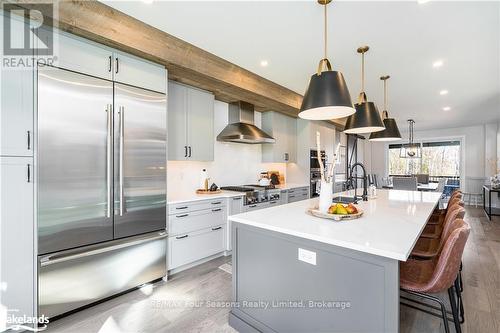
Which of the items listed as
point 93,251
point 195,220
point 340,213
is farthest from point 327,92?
point 93,251

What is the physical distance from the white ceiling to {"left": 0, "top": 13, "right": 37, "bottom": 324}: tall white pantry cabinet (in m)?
1.00

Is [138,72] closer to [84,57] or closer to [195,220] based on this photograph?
[84,57]

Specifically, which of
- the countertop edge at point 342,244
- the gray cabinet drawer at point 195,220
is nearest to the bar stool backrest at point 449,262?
the countertop edge at point 342,244

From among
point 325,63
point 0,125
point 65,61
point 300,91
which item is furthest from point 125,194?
point 300,91

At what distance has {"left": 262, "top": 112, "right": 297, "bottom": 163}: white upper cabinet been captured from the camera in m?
4.83

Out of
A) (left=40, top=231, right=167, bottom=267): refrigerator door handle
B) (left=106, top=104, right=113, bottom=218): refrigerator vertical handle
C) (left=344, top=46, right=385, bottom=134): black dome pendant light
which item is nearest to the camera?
(left=40, top=231, right=167, bottom=267): refrigerator door handle

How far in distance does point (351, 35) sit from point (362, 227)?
75.7 inches

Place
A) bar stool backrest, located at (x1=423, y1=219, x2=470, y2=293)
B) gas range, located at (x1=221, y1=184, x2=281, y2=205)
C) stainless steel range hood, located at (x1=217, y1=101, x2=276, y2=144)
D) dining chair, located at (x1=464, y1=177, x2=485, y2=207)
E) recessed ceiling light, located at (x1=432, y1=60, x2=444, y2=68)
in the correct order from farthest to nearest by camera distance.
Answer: dining chair, located at (x1=464, y1=177, x2=485, y2=207) < stainless steel range hood, located at (x1=217, y1=101, x2=276, y2=144) < gas range, located at (x1=221, y1=184, x2=281, y2=205) < recessed ceiling light, located at (x1=432, y1=60, x2=444, y2=68) < bar stool backrest, located at (x1=423, y1=219, x2=470, y2=293)

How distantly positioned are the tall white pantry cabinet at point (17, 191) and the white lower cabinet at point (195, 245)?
1256 mm

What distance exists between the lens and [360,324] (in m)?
1.33

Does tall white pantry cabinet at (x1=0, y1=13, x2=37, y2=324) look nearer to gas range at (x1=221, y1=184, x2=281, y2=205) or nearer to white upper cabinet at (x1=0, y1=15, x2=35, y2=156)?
white upper cabinet at (x1=0, y1=15, x2=35, y2=156)

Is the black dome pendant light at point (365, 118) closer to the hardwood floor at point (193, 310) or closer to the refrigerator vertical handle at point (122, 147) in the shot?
the hardwood floor at point (193, 310)

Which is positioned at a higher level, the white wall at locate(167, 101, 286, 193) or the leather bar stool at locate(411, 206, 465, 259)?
the white wall at locate(167, 101, 286, 193)

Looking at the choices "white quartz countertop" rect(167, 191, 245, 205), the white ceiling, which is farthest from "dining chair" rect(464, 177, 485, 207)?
"white quartz countertop" rect(167, 191, 245, 205)
